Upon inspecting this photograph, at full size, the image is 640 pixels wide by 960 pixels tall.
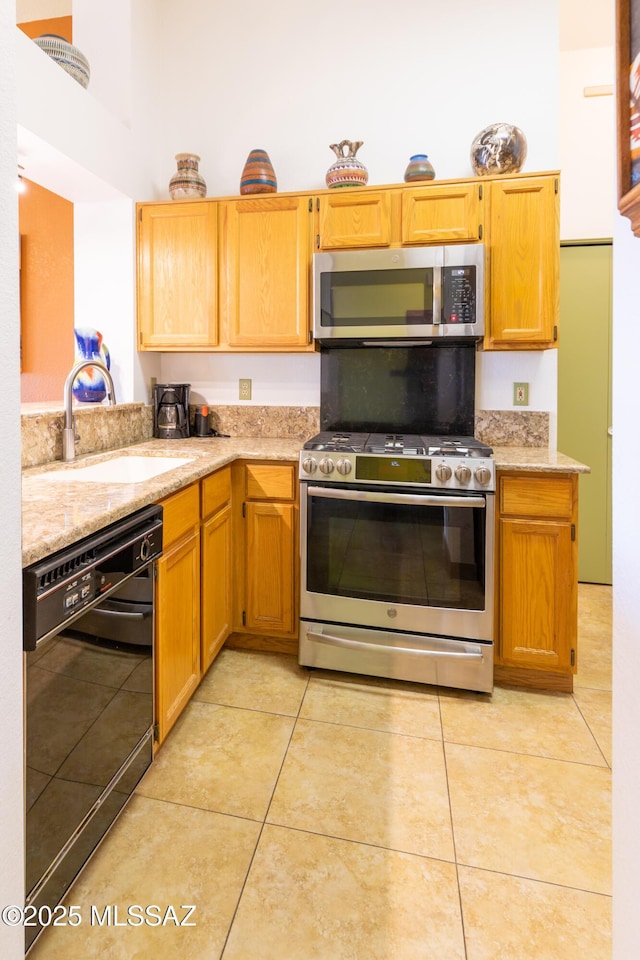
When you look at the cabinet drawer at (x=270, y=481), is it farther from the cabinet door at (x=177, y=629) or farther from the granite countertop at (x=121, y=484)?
the cabinet door at (x=177, y=629)

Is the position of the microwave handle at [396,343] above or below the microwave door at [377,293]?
below

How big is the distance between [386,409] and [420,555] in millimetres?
888

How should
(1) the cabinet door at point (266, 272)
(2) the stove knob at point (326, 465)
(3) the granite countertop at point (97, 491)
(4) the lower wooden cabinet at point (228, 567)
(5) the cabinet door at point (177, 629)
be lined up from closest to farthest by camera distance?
(3) the granite countertop at point (97, 491)
(5) the cabinet door at point (177, 629)
(4) the lower wooden cabinet at point (228, 567)
(2) the stove knob at point (326, 465)
(1) the cabinet door at point (266, 272)

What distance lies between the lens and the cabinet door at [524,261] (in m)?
2.27

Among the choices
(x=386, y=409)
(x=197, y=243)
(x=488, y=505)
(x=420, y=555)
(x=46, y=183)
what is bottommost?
(x=420, y=555)

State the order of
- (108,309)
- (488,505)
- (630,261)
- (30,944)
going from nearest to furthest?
1. (630,261)
2. (30,944)
3. (488,505)
4. (108,309)

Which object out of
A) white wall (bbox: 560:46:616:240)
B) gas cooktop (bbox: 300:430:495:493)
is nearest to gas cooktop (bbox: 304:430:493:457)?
gas cooktop (bbox: 300:430:495:493)

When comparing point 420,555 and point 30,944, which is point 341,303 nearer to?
point 420,555

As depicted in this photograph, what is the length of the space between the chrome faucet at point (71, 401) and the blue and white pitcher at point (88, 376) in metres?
0.42

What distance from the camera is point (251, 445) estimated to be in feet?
8.43

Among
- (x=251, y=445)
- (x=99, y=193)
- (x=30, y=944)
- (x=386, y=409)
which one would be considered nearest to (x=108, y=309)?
(x=99, y=193)

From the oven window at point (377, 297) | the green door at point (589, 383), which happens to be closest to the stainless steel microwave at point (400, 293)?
the oven window at point (377, 297)

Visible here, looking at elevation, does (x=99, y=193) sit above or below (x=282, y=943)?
above

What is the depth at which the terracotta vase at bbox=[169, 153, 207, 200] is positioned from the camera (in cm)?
267
